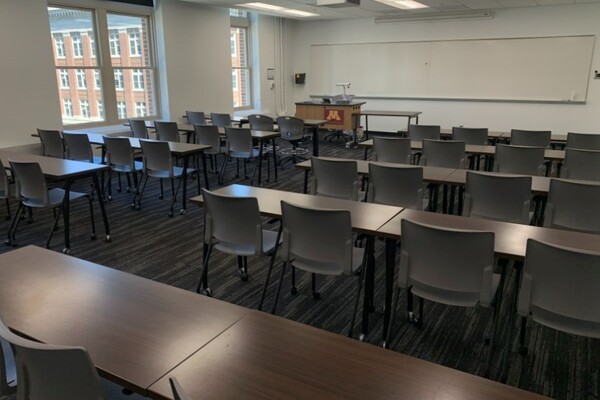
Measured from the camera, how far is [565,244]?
2.19 m

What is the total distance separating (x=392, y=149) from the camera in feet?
16.6

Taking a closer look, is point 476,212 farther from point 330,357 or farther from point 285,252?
point 330,357

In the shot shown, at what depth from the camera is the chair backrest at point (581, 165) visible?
4121 mm

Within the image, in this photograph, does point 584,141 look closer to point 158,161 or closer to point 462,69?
point 462,69

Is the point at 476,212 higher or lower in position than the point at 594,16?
lower

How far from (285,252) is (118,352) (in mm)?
1449

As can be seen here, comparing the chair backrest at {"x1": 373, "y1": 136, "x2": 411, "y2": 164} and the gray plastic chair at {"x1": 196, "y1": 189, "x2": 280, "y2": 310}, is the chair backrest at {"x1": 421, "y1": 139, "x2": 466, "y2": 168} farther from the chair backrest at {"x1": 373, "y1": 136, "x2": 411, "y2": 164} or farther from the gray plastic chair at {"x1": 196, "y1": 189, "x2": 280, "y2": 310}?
the gray plastic chair at {"x1": 196, "y1": 189, "x2": 280, "y2": 310}

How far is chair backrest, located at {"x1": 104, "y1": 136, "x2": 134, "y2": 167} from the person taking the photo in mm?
5172

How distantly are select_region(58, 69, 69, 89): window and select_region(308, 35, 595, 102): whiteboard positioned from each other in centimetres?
638

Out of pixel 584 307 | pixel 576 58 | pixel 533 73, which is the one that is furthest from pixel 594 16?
pixel 584 307

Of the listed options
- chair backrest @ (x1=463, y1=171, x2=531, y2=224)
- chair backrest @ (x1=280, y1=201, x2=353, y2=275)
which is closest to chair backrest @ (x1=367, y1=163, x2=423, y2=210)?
chair backrest @ (x1=463, y1=171, x2=531, y2=224)

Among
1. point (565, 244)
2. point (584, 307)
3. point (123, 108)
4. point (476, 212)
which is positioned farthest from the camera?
point (123, 108)

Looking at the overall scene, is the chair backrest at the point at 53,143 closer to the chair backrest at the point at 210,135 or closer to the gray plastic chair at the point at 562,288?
the chair backrest at the point at 210,135

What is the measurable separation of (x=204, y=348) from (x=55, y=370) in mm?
395
